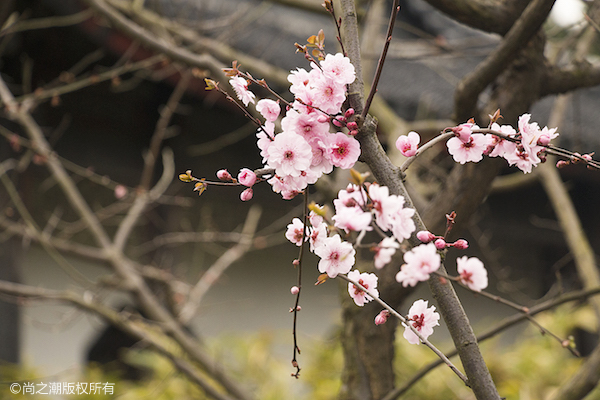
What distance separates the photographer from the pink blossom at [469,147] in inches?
28.2

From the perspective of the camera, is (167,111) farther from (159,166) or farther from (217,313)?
(217,313)

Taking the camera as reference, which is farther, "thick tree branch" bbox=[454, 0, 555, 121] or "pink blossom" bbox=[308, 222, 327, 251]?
"thick tree branch" bbox=[454, 0, 555, 121]

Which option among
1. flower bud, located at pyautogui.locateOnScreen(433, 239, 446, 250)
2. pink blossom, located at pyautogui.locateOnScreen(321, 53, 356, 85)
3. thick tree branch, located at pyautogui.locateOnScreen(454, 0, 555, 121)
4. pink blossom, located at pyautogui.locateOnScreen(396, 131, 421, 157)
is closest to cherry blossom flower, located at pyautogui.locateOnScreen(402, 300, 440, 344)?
flower bud, located at pyautogui.locateOnScreen(433, 239, 446, 250)

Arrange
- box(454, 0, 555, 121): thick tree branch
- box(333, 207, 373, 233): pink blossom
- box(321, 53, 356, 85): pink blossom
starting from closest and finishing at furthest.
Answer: box(333, 207, 373, 233): pink blossom
box(321, 53, 356, 85): pink blossom
box(454, 0, 555, 121): thick tree branch

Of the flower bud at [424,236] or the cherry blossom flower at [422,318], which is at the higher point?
the flower bud at [424,236]

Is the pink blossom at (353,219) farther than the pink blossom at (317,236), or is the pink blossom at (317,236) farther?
the pink blossom at (317,236)

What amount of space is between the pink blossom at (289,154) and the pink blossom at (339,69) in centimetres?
10

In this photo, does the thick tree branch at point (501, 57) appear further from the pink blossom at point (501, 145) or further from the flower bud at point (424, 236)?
the flower bud at point (424, 236)

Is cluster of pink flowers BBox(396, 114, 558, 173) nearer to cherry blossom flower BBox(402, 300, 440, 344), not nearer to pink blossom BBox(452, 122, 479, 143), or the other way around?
pink blossom BBox(452, 122, 479, 143)

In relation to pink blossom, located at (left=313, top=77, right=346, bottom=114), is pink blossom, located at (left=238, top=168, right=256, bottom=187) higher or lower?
lower

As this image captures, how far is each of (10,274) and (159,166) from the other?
1.09 meters

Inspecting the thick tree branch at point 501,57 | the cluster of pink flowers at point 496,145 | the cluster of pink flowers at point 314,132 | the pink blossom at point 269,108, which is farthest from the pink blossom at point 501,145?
the thick tree branch at point 501,57

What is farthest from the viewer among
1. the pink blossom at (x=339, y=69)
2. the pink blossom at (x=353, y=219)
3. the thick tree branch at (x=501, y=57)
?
the thick tree branch at (x=501, y=57)

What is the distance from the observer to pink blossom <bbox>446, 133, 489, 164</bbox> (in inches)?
28.2
